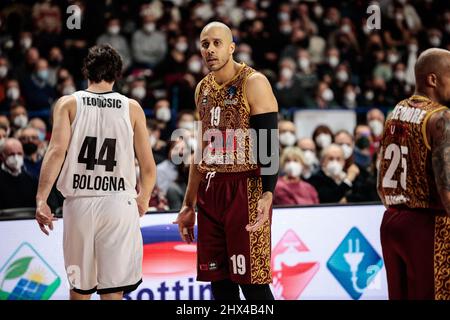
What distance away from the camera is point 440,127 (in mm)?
4383

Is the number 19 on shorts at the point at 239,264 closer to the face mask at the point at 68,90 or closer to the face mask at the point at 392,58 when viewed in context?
the face mask at the point at 68,90

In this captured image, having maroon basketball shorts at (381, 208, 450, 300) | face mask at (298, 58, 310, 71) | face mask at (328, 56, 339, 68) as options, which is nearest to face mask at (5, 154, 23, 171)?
maroon basketball shorts at (381, 208, 450, 300)

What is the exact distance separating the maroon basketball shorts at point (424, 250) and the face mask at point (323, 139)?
5.28 m

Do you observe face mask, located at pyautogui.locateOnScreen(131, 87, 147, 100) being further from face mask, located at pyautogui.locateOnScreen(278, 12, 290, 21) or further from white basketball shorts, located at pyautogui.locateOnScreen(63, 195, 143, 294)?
white basketball shorts, located at pyautogui.locateOnScreen(63, 195, 143, 294)

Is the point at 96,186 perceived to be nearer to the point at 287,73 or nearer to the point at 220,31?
the point at 220,31

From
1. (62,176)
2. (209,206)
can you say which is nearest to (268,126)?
(209,206)

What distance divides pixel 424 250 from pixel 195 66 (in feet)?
30.1

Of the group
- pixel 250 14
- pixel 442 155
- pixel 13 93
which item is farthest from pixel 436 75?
pixel 250 14

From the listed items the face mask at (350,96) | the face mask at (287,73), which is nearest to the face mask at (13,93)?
the face mask at (287,73)

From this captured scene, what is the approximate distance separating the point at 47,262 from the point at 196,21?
8.92m

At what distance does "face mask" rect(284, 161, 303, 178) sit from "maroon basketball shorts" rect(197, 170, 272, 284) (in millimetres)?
2966

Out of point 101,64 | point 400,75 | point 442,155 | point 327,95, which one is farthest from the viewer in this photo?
point 400,75

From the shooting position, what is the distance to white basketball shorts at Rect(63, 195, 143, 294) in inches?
193

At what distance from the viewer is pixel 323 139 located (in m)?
9.87
